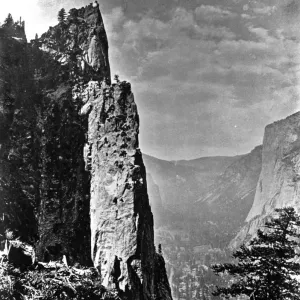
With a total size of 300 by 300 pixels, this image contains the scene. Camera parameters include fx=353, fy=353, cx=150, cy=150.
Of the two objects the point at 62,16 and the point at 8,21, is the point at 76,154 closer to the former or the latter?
the point at 8,21

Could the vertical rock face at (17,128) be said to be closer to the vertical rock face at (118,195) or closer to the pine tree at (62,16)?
the pine tree at (62,16)

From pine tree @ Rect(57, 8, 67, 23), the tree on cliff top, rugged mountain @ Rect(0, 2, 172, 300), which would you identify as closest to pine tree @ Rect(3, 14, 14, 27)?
rugged mountain @ Rect(0, 2, 172, 300)

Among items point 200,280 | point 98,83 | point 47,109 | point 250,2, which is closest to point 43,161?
point 47,109

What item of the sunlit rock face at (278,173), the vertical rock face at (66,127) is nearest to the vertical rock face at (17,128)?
the vertical rock face at (66,127)

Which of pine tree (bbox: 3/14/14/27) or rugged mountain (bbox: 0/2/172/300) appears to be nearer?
pine tree (bbox: 3/14/14/27)

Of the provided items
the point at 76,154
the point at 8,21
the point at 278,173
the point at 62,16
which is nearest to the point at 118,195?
the point at 76,154

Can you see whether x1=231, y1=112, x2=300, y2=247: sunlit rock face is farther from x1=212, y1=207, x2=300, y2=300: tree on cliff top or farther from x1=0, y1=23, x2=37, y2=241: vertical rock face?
x1=212, y1=207, x2=300, y2=300: tree on cliff top
